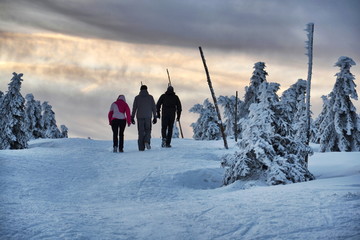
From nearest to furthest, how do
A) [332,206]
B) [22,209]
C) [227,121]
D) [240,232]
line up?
[240,232] → [332,206] → [22,209] → [227,121]

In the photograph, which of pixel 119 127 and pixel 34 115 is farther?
pixel 34 115

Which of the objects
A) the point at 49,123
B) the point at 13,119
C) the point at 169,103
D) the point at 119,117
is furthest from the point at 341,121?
the point at 49,123

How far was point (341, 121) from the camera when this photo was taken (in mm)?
30891

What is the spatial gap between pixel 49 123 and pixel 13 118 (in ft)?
66.2

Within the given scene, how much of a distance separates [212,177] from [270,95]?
2793mm

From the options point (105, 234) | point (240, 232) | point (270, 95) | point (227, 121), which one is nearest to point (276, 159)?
point (270, 95)

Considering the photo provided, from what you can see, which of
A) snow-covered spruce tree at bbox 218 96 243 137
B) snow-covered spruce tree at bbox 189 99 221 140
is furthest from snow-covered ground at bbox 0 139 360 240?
snow-covered spruce tree at bbox 218 96 243 137

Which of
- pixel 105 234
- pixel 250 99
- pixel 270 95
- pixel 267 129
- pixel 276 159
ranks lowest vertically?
pixel 105 234

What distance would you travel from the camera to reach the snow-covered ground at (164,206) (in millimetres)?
5094

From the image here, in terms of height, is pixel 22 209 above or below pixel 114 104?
below

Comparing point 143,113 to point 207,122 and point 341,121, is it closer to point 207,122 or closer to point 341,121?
point 341,121

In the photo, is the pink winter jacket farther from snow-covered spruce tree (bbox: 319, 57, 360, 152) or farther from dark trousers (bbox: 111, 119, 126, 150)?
snow-covered spruce tree (bbox: 319, 57, 360, 152)

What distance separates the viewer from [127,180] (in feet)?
34.2

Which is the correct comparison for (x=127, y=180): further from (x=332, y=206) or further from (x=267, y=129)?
(x=332, y=206)
